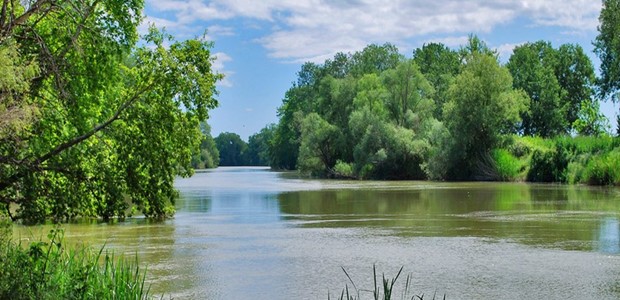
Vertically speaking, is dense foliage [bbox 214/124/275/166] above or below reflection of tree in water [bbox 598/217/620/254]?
above

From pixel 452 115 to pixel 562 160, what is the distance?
314 inches

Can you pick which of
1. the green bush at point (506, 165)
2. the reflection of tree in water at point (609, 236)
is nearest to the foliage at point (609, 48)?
the green bush at point (506, 165)

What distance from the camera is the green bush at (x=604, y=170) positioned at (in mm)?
34719

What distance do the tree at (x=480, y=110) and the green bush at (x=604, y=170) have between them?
8158 mm

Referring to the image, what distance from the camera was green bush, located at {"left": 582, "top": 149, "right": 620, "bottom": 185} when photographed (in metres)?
34.7

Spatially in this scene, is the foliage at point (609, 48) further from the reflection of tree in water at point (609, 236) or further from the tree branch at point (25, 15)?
the tree branch at point (25, 15)

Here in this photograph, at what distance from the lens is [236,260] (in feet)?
43.7

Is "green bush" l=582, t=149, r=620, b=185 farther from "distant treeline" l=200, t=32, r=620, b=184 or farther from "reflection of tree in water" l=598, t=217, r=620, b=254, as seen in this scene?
"reflection of tree in water" l=598, t=217, r=620, b=254

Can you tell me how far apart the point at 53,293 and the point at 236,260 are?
6.41 meters

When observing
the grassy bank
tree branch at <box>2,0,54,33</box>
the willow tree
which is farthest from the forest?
tree branch at <box>2,0,54,33</box>

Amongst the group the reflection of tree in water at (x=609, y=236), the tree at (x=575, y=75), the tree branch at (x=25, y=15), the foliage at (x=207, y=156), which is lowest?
the reflection of tree in water at (x=609, y=236)

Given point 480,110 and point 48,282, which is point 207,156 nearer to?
point 480,110

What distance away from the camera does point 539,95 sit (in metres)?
61.7

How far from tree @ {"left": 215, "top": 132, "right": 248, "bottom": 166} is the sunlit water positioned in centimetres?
14791
